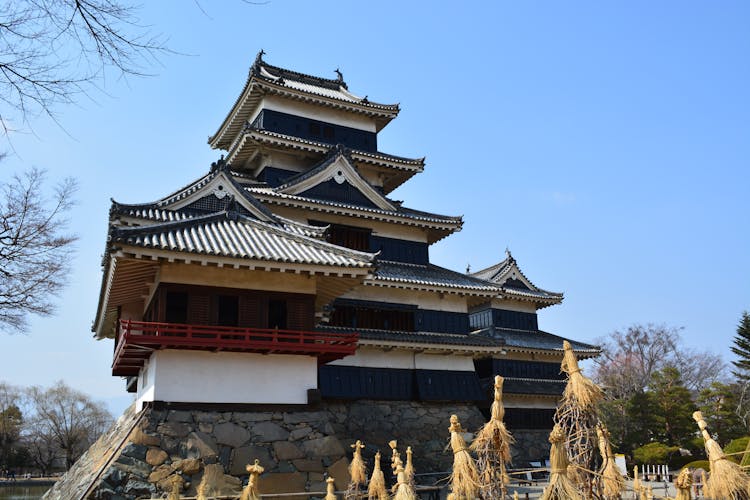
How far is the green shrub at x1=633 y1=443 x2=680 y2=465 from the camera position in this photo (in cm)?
3403

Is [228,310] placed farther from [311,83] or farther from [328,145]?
[311,83]

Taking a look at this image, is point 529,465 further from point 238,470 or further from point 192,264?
point 192,264

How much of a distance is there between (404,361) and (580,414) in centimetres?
1775

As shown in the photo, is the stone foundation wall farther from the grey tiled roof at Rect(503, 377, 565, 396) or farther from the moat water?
the moat water

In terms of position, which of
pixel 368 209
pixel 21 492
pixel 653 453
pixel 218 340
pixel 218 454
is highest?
pixel 368 209

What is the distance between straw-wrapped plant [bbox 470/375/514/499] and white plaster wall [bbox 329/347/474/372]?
14.7 meters

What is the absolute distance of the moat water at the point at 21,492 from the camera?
4082 cm

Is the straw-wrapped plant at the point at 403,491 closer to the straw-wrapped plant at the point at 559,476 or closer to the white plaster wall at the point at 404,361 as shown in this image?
the straw-wrapped plant at the point at 559,476

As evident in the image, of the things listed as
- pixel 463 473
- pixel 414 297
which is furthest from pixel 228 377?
pixel 414 297

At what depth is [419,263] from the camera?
28.5 m

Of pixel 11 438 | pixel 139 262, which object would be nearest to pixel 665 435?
pixel 139 262

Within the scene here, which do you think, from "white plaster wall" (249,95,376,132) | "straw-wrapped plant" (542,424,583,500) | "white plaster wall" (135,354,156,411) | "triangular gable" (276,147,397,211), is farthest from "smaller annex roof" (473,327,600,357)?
"straw-wrapped plant" (542,424,583,500)

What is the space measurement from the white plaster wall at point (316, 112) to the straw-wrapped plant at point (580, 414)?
24.5 metres

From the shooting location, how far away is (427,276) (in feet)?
88.6
